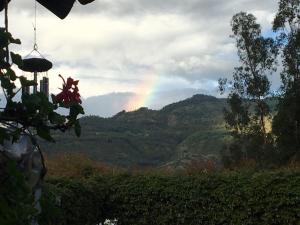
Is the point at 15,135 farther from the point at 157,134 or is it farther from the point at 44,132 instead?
the point at 157,134

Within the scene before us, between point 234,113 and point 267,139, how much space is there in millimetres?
4996

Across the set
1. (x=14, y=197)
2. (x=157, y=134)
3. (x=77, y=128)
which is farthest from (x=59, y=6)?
(x=157, y=134)

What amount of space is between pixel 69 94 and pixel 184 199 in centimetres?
939

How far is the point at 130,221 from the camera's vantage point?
12.5 metres

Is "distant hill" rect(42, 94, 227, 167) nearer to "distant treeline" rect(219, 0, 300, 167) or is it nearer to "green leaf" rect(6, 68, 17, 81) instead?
"distant treeline" rect(219, 0, 300, 167)

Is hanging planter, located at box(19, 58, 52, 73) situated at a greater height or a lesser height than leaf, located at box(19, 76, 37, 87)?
greater

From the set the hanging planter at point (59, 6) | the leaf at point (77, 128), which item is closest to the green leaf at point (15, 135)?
the leaf at point (77, 128)

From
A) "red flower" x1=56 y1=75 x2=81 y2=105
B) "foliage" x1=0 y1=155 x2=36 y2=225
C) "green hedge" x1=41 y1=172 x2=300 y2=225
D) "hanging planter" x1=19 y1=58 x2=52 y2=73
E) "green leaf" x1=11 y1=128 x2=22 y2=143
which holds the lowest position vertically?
"green hedge" x1=41 y1=172 x2=300 y2=225

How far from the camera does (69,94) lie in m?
2.56

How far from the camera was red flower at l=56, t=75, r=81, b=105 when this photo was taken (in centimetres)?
249

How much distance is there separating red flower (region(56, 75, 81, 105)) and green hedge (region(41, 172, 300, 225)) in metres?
6.90

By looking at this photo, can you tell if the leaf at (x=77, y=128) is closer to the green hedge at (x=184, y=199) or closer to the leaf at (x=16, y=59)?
the leaf at (x=16, y=59)

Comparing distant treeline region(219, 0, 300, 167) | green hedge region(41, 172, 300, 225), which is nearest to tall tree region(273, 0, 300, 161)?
distant treeline region(219, 0, 300, 167)

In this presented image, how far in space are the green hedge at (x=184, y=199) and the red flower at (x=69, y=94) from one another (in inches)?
272
